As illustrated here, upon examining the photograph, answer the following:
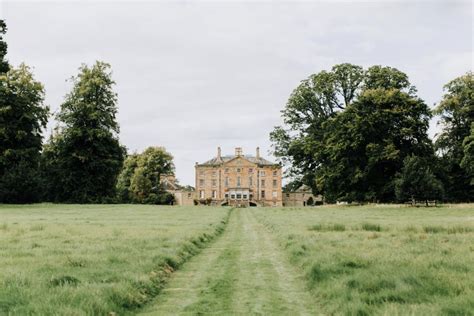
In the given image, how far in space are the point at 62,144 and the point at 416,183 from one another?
4272 cm

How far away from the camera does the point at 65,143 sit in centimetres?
6275

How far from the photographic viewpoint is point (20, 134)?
181ft

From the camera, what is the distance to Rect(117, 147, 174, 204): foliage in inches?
3680

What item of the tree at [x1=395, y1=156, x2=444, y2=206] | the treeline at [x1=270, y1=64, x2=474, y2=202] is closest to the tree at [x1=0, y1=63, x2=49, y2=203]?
the treeline at [x1=270, y1=64, x2=474, y2=202]

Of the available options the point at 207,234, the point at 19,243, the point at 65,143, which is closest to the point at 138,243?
the point at 19,243

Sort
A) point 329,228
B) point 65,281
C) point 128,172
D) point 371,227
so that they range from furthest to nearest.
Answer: point 128,172
point 329,228
point 371,227
point 65,281

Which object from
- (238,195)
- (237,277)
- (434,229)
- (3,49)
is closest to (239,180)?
(238,195)

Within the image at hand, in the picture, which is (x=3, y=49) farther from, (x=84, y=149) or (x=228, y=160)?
(x=228, y=160)

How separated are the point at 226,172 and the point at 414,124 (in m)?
72.4

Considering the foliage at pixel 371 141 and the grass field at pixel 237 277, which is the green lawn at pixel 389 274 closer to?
the grass field at pixel 237 277

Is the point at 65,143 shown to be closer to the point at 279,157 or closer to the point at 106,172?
the point at 106,172

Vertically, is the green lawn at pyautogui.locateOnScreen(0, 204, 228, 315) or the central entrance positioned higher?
the central entrance

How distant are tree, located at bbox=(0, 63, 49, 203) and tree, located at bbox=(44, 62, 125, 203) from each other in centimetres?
365

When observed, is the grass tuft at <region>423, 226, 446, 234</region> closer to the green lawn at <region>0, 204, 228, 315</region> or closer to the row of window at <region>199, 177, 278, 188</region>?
the green lawn at <region>0, 204, 228, 315</region>
